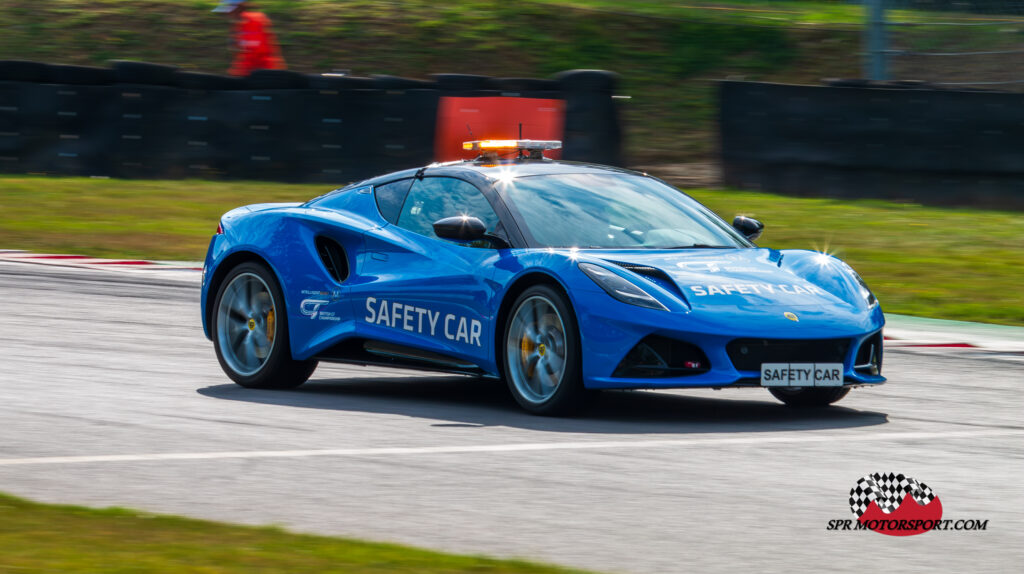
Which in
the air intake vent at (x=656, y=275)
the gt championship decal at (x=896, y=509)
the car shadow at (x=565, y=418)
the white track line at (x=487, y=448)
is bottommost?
the car shadow at (x=565, y=418)

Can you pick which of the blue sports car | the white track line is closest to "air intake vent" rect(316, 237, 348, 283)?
the blue sports car

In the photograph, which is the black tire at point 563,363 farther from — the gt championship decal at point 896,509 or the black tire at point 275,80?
the black tire at point 275,80

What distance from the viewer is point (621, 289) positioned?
25.3 ft

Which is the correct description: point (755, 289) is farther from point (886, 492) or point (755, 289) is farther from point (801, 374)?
point (886, 492)

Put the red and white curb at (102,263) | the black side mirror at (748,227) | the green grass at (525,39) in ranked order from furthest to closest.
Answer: the green grass at (525,39)
the red and white curb at (102,263)
the black side mirror at (748,227)

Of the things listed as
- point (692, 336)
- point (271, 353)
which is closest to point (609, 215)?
point (692, 336)

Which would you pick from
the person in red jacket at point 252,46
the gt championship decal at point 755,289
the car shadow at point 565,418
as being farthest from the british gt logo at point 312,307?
the person in red jacket at point 252,46

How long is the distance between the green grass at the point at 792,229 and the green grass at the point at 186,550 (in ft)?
27.7

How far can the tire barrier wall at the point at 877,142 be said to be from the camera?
1845 cm

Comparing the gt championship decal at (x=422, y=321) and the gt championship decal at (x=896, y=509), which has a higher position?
the gt championship decal at (x=422, y=321)

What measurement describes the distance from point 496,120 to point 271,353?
1101cm

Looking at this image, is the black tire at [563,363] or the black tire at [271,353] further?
the black tire at [271,353]

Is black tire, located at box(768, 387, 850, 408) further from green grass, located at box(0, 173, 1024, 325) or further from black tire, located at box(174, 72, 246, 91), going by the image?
black tire, located at box(174, 72, 246, 91)

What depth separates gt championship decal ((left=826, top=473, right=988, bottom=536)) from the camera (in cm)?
552
